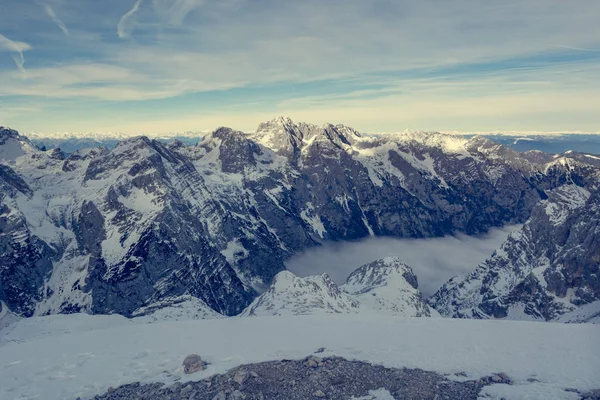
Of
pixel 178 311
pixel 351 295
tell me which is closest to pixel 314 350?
pixel 178 311

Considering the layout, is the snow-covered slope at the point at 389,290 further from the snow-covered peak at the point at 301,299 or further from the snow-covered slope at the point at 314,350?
the snow-covered slope at the point at 314,350

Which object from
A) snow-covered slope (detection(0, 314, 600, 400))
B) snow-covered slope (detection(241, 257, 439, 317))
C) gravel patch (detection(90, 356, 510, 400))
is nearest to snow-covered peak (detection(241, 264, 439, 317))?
snow-covered slope (detection(241, 257, 439, 317))

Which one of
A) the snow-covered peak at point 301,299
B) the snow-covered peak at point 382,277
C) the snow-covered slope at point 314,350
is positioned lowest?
the snow-covered peak at point 382,277

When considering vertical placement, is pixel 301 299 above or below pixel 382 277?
above

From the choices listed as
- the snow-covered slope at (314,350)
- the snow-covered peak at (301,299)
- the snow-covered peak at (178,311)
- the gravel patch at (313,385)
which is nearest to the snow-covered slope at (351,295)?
the snow-covered peak at (301,299)

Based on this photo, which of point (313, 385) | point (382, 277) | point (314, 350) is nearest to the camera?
point (313, 385)

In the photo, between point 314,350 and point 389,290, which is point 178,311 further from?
point 314,350
